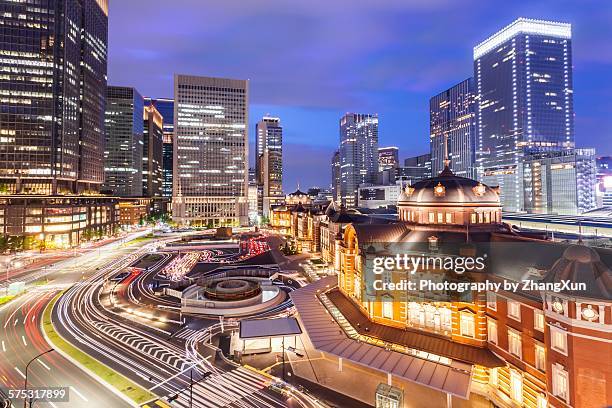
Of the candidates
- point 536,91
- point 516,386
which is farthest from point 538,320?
point 536,91

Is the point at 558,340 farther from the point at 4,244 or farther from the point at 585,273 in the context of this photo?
the point at 4,244

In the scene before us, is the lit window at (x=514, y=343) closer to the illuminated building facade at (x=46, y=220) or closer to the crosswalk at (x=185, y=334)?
the crosswalk at (x=185, y=334)

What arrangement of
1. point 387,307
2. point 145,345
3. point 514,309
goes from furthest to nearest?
point 145,345, point 387,307, point 514,309

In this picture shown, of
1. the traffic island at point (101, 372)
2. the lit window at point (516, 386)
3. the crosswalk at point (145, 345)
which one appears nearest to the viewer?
the lit window at point (516, 386)

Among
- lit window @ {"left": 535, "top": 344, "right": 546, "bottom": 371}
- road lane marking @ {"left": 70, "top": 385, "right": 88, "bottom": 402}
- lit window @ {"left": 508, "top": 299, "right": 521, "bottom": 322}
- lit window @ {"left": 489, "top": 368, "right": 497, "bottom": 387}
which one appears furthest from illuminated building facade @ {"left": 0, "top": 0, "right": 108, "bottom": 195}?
lit window @ {"left": 535, "top": 344, "right": 546, "bottom": 371}

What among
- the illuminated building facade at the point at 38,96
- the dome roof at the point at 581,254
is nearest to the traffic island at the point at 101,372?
the dome roof at the point at 581,254

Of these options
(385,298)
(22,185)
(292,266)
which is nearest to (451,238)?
(385,298)
